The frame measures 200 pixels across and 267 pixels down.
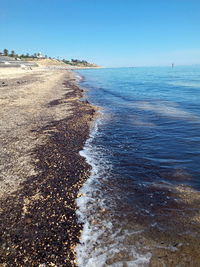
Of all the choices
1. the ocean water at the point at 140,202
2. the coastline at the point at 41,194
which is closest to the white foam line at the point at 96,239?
the ocean water at the point at 140,202

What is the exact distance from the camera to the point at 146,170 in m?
7.95

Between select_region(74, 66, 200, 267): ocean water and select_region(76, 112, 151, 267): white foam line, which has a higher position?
select_region(74, 66, 200, 267): ocean water

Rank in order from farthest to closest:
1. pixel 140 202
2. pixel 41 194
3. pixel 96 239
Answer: pixel 41 194, pixel 140 202, pixel 96 239

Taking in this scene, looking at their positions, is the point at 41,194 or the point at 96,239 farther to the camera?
the point at 41,194

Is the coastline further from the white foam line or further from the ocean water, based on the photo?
the ocean water

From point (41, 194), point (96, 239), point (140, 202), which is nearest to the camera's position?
point (96, 239)

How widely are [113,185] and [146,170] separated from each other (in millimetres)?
1722

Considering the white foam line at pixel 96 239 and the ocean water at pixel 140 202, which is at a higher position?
the ocean water at pixel 140 202

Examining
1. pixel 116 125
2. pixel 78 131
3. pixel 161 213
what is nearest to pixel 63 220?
pixel 161 213

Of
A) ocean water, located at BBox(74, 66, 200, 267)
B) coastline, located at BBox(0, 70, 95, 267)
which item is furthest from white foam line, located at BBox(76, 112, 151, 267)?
coastline, located at BBox(0, 70, 95, 267)

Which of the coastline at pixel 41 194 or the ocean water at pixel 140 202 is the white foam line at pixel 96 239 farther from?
the coastline at pixel 41 194

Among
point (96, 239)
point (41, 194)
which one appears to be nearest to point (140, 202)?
point (96, 239)

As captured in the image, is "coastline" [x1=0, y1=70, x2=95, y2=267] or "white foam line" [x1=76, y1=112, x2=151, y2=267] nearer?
"white foam line" [x1=76, y1=112, x2=151, y2=267]

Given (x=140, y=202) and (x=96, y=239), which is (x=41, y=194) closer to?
(x=96, y=239)
